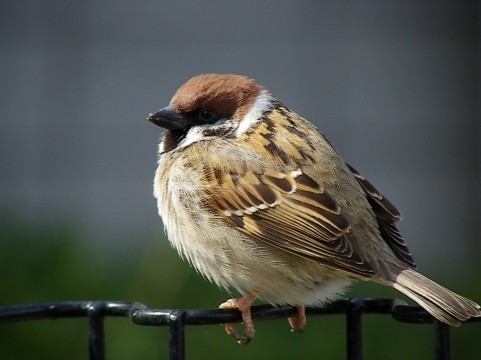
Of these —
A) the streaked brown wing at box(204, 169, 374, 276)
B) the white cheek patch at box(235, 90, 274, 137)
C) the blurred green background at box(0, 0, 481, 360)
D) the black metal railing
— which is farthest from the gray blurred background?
the black metal railing

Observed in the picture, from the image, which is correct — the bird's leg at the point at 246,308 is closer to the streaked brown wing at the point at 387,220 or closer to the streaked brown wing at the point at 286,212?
the streaked brown wing at the point at 286,212

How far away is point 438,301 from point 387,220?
2.50 ft

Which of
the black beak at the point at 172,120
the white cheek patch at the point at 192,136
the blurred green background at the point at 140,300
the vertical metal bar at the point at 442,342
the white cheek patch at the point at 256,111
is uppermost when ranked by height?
the white cheek patch at the point at 256,111

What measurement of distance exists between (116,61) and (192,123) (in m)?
4.44

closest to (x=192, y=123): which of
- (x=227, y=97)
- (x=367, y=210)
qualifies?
(x=227, y=97)

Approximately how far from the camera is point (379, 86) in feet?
26.7

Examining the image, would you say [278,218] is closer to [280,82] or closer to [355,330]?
[355,330]

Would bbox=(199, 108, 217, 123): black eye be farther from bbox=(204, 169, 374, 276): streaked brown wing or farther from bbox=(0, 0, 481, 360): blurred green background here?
bbox=(0, 0, 481, 360): blurred green background

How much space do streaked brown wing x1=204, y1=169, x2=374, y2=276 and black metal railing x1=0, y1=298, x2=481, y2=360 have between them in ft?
0.89

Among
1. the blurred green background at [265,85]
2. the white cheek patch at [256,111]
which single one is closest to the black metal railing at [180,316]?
the white cheek patch at [256,111]

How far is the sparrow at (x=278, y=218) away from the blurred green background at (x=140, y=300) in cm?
81

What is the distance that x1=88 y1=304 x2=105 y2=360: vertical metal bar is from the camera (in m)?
2.80

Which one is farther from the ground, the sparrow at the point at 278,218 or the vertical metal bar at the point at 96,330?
the sparrow at the point at 278,218

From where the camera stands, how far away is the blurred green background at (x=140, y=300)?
4125mm
